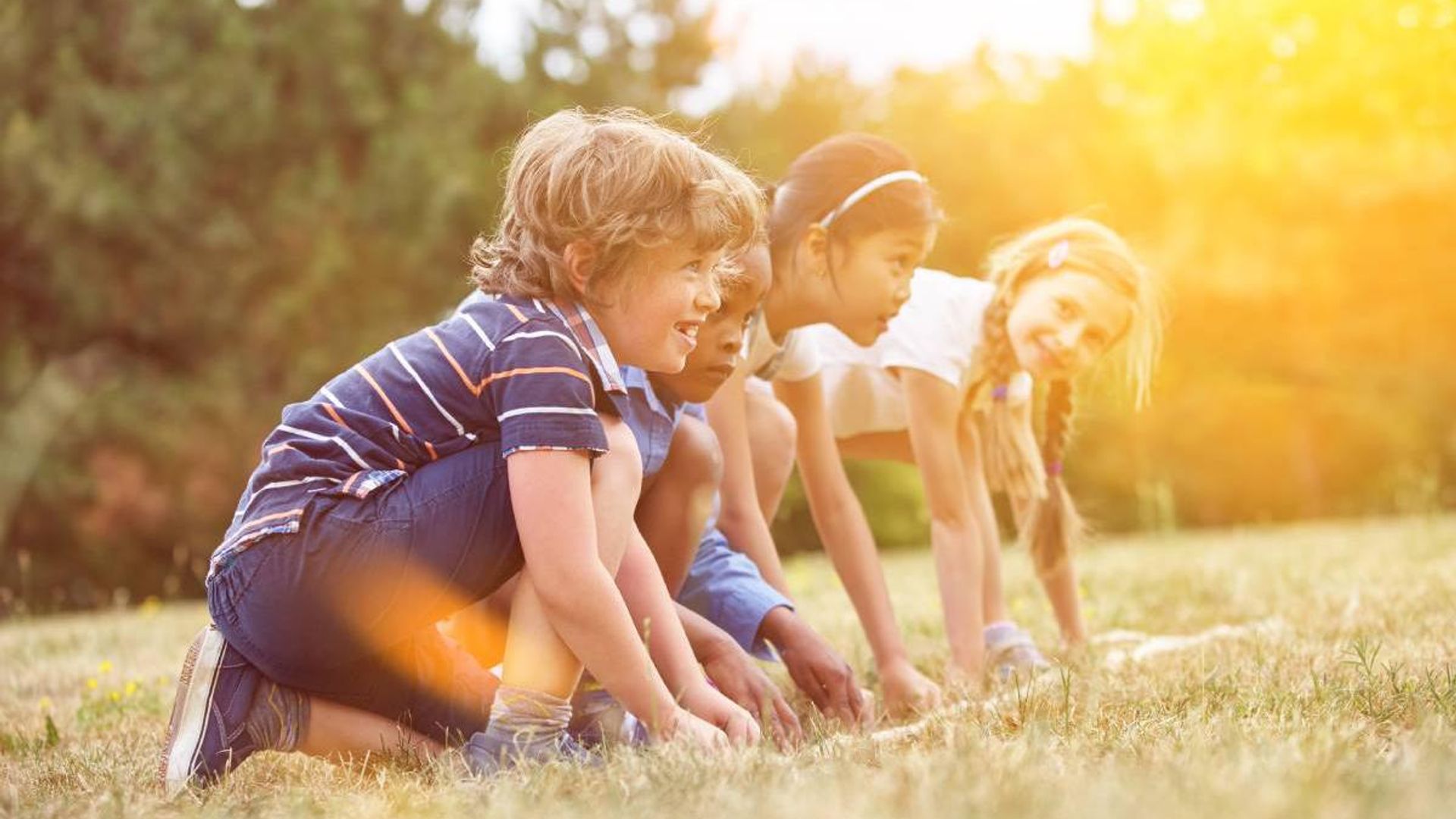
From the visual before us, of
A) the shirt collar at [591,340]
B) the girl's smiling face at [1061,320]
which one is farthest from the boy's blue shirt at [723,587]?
the girl's smiling face at [1061,320]

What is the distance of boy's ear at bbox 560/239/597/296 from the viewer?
8.16 feet

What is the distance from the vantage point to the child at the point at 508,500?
2264 mm

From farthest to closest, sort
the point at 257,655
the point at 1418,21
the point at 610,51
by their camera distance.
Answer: the point at 610,51, the point at 1418,21, the point at 257,655

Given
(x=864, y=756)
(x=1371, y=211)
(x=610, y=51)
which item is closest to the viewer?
(x=864, y=756)

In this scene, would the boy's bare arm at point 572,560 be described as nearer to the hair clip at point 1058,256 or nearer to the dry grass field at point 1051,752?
the dry grass field at point 1051,752

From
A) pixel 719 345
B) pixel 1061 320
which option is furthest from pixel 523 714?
pixel 1061 320

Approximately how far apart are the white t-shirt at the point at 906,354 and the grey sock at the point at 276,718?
5.64 feet

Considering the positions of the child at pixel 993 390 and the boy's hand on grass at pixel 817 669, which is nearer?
the boy's hand on grass at pixel 817 669

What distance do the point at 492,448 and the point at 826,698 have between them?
104cm

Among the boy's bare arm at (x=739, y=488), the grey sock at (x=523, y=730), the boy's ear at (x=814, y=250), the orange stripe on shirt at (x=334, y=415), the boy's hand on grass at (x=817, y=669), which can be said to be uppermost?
the boy's ear at (x=814, y=250)

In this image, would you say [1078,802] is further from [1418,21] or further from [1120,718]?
[1418,21]

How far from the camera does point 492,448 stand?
93.1 inches

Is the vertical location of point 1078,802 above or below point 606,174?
below

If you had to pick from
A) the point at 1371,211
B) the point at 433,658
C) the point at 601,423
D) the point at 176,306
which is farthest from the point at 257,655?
the point at 1371,211
